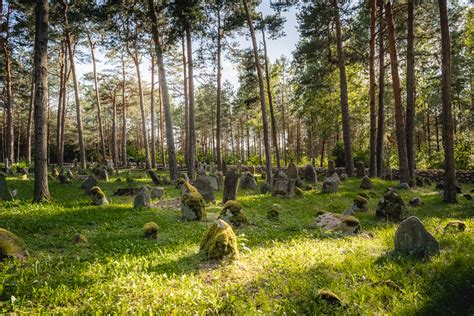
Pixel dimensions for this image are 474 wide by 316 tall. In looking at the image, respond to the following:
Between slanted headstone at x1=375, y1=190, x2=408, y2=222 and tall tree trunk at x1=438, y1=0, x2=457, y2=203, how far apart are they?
317cm

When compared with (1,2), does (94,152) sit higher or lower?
lower

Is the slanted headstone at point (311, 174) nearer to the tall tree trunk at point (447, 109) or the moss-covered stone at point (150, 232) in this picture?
the tall tree trunk at point (447, 109)

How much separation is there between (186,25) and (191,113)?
17.6 feet

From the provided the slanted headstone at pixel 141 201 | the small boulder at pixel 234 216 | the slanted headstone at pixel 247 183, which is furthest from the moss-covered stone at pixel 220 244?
the slanted headstone at pixel 247 183

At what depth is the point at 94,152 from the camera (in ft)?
178

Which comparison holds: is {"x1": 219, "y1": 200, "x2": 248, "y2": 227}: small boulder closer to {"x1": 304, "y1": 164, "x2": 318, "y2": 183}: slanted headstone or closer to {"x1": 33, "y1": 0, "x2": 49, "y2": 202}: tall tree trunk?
{"x1": 33, "y1": 0, "x2": 49, "y2": 202}: tall tree trunk

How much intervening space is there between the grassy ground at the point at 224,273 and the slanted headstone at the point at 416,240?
0.21 metres

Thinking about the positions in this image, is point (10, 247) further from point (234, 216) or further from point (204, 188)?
point (204, 188)

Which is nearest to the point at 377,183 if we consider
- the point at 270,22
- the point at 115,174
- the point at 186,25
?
the point at 270,22

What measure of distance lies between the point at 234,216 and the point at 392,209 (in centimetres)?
537

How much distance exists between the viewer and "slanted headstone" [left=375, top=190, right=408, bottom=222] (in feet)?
31.9

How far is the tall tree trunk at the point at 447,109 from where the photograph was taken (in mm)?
11148

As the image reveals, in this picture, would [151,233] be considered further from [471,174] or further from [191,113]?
[471,174]

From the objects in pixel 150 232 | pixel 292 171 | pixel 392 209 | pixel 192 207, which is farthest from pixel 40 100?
pixel 292 171
